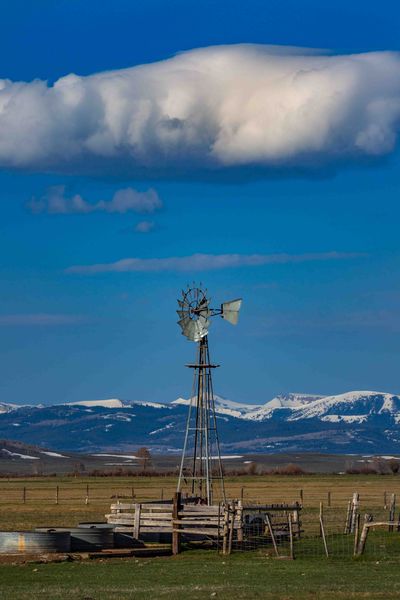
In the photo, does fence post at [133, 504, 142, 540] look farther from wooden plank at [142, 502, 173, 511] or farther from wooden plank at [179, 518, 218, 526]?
wooden plank at [179, 518, 218, 526]

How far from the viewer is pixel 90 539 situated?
131 ft

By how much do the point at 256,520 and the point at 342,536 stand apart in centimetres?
310

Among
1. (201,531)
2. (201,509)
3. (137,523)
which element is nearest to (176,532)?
(201,531)

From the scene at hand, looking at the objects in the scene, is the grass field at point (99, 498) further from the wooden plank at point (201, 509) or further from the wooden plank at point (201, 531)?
the wooden plank at point (201, 531)

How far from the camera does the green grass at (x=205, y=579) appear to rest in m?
28.7

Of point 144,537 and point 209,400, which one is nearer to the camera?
point 144,537

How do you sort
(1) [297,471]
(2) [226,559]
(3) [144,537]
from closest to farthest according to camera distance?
(2) [226,559]
(3) [144,537]
(1) [297,471]

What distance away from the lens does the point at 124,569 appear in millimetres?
35500

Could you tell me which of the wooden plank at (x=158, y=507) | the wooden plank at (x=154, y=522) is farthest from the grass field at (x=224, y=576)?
the wooden plank at (x=158, y=507)

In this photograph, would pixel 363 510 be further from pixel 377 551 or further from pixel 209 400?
pixel 377 551

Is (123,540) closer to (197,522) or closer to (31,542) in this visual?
(197,522)

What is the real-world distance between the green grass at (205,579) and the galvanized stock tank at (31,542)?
4.46ft

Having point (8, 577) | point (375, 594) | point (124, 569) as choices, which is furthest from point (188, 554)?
point (375, 594)

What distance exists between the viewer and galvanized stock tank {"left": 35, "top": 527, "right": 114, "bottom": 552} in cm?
3934
